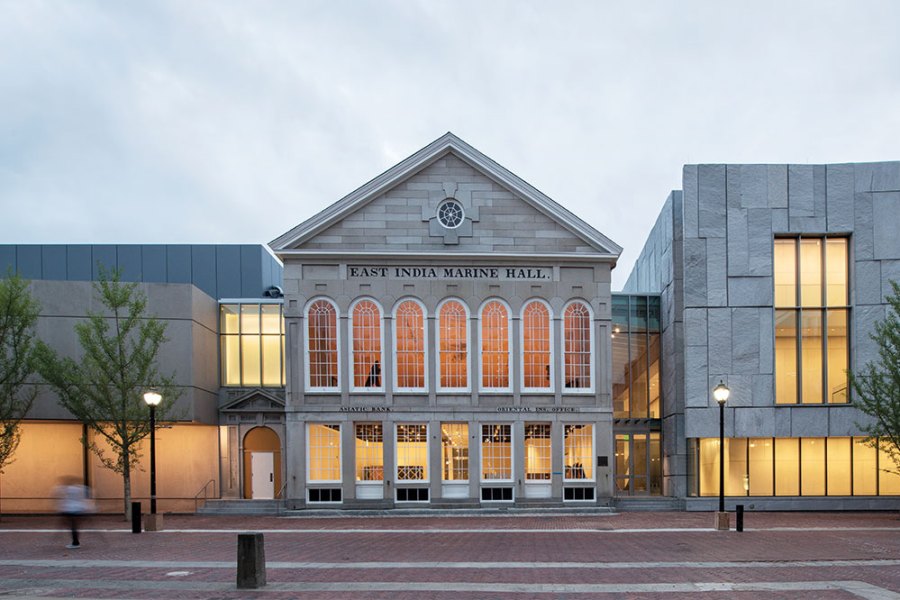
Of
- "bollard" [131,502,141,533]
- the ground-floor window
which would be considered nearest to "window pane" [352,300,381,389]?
"bollard" [131,502,141,533]

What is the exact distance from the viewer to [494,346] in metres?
26.0

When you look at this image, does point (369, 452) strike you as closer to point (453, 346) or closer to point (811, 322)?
point (453, 346)

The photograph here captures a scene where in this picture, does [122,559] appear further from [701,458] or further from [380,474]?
[701,458]

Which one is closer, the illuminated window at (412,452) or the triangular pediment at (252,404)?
the illuminated window at (412,452)

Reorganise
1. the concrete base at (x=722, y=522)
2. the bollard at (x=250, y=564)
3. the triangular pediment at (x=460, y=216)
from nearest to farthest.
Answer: the bollard at (x=250, y=564) < the concrete base at (x=722, y=522) < the triangular pediment at (x=460, y=216)

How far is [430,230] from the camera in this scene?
1024 inches

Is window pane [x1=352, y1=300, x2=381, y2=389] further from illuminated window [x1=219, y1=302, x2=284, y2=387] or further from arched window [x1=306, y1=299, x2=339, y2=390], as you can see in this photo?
illuminated window [x1=219, y1=302, x2=284, y2=387]

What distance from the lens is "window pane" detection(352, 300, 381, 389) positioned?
25594 millimetres

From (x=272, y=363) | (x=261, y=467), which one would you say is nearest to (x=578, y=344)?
(x=272, y=363)

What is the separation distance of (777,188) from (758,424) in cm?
908

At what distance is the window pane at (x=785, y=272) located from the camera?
26.1 metres

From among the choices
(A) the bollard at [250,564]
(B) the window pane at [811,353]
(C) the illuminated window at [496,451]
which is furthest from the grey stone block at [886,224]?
(A) the bollard at [250,564]

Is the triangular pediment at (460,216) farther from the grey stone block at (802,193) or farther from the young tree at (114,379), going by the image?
the grey stone block at (802,193)

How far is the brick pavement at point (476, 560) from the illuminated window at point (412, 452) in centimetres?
319
